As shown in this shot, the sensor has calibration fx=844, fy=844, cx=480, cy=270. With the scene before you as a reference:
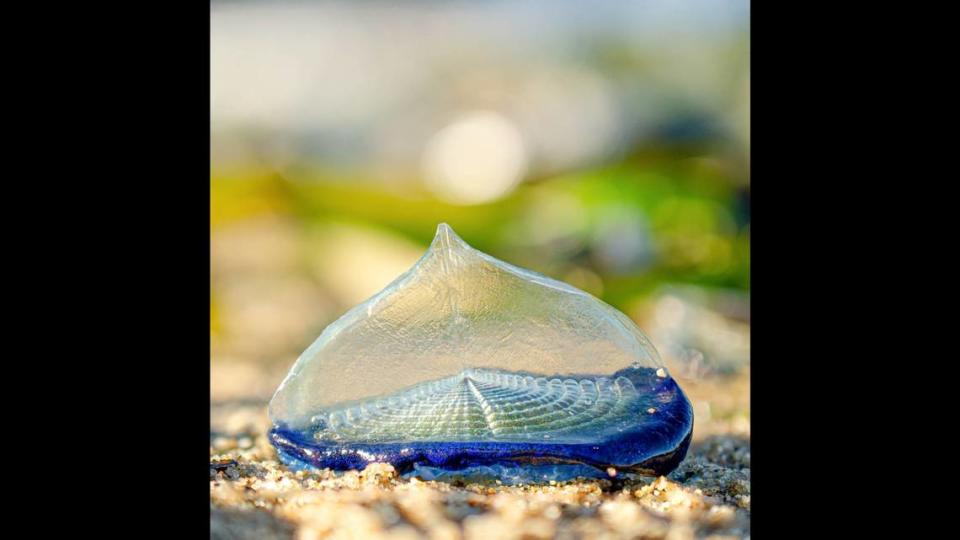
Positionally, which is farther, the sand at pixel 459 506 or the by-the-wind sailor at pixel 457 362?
the by-the-wind sailor at pixel 457 362

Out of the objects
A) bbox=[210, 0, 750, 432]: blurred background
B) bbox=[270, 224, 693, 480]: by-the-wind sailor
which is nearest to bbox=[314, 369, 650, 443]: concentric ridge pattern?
bbox=[270, 224, 693, 480]: by-the-wind sailor

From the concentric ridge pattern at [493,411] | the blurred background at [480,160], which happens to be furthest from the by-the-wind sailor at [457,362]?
the blurred background at [480,160]

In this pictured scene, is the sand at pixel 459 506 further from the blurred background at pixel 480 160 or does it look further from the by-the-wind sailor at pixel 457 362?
the blurred background at pixel 480 160

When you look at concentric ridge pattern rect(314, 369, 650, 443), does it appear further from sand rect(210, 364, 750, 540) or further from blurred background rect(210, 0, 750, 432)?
blurred background rect(210, 0, 750, 432)

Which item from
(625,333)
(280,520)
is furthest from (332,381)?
(625,333)

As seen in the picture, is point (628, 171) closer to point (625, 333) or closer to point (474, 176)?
point (474, 176)

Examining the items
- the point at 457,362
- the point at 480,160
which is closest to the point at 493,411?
the point at 457,362
